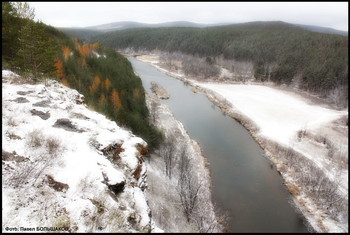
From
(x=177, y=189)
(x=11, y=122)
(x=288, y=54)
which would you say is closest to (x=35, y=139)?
(x=11, y=122)

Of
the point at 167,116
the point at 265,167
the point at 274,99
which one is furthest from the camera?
the point at 274,99

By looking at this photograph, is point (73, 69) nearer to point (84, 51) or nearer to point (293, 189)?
point (84, 51)

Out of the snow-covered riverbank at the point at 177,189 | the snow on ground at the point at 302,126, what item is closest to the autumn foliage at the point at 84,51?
the snow-covered riverbank at the point at 177,189

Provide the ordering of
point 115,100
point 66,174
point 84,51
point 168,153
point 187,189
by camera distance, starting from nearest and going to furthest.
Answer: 1. point 66,174
2. point 187,189
3. point 168,153
4. point 115,100
5. point 84,51

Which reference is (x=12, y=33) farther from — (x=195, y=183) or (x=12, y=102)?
(x=195, y=183)

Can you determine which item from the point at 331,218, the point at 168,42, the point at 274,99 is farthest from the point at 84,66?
the point at 168,42

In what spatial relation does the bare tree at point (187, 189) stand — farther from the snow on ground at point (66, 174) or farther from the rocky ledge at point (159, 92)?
the rocky ledge at point (159, 92)

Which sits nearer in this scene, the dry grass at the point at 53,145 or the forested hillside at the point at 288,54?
the dry grass at the point at 53,145
